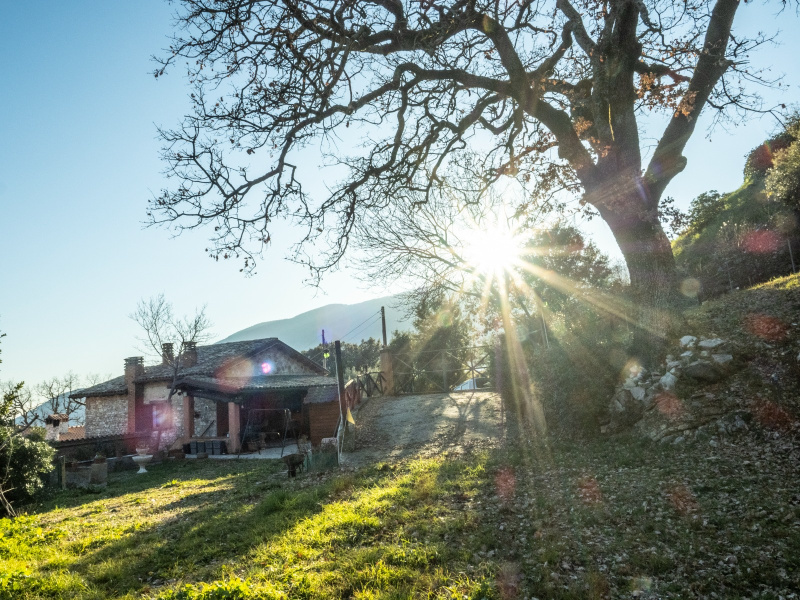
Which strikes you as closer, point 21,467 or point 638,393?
point 638,393

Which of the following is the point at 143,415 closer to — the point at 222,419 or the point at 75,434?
the point at 222,419

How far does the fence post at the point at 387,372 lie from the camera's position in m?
19.7

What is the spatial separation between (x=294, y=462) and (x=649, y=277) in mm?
8862

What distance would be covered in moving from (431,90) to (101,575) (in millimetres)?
9153

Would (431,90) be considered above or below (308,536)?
above

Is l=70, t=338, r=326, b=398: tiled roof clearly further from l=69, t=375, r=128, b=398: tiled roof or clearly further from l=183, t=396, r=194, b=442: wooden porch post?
l=183, t=396, r=194, b=442: wooden porch post

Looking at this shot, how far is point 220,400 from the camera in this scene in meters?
21.3

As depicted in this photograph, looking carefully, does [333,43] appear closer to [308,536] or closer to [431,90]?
[431,90]

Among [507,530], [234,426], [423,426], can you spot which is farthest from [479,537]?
[234,426]

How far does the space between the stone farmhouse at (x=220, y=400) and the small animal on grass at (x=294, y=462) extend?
8.12 meters

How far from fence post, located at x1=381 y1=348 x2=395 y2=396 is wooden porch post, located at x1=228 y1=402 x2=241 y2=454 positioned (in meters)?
6.88

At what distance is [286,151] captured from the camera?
818cm

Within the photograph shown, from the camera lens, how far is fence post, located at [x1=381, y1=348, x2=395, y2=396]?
1972 cm

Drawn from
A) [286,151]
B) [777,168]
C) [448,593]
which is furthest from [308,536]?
[777,168]
